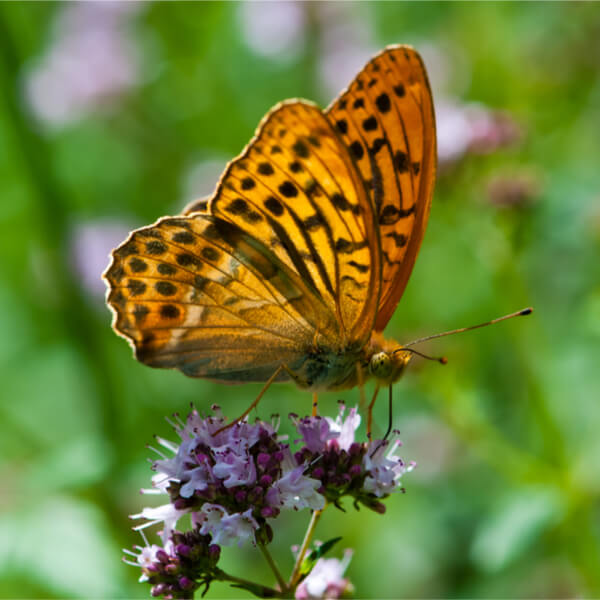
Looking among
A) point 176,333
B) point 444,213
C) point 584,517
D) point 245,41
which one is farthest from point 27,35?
point 584,517

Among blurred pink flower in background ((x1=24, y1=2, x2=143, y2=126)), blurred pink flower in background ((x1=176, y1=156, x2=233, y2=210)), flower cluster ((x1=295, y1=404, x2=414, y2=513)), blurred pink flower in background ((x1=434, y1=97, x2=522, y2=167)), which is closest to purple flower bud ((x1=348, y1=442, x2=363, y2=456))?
flower cluster ((x1=295, y1=404, x2=414, y2=513))

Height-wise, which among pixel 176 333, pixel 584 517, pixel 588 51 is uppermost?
pixel 588 51

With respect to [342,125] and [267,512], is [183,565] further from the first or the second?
[342,125]

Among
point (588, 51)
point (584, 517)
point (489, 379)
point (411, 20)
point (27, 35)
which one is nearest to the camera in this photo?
point (584, 517)

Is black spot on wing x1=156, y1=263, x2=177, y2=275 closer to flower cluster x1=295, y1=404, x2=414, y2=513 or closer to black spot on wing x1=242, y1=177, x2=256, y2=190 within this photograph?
black spot on wing x1=242, y1=177, x2=256, y2=190

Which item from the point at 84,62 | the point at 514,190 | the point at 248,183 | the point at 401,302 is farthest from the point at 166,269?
the point at 84,62

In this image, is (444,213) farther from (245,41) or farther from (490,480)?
(245,41)
